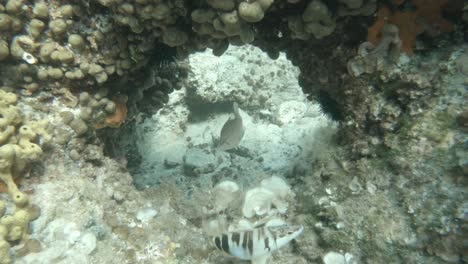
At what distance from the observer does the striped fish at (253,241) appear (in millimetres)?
2627

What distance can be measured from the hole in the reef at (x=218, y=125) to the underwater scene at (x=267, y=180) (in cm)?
89

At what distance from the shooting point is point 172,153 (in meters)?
6.76

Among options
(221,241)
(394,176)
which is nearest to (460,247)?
(394,176)

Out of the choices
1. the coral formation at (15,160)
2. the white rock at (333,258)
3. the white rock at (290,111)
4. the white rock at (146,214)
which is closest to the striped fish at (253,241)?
the white rock at (333,258)

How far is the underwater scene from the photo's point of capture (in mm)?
2664

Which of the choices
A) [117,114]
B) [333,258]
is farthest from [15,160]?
[333,258]

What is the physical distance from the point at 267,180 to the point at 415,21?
2.26 metres

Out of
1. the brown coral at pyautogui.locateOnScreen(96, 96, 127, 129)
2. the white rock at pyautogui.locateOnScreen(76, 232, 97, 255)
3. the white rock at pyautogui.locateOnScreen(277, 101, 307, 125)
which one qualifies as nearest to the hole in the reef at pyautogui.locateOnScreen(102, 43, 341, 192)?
the white rock at pyautogui.locateOnScreen(277, 101, 307, 125)

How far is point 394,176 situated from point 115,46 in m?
2.83

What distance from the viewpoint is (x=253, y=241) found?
262 centimetres

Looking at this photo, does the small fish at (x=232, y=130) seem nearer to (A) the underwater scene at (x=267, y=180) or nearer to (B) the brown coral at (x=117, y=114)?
(A) the underwater scene at (x=267, y=180)

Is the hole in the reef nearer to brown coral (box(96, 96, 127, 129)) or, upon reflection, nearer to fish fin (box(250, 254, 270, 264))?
brown coral (box(96, 96, 127, 129))

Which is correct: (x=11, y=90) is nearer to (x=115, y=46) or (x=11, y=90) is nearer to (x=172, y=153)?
(x=115, y=46)

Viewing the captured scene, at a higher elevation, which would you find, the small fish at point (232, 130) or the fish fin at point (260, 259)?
the small fish at point (232, 130)
